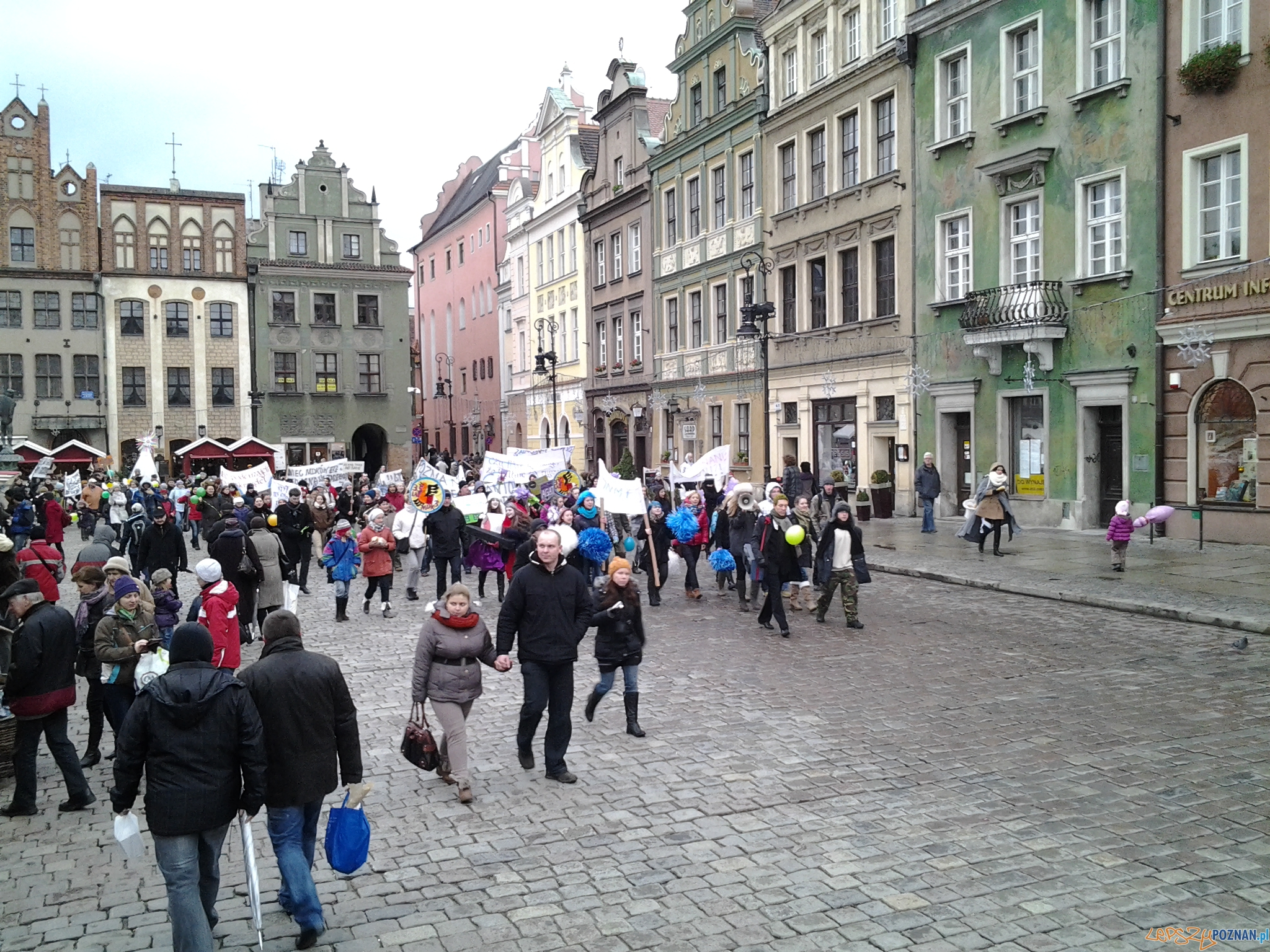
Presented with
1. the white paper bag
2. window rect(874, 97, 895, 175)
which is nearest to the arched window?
window rect(874, 97, 895, 175)

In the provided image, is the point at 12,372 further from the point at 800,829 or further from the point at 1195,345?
the point at 800,829

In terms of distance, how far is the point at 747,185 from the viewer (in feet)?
119

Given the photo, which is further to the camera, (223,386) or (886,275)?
(223,386)

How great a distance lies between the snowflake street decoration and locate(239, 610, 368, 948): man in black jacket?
63.5 feet

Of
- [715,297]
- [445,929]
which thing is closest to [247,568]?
[445,929]

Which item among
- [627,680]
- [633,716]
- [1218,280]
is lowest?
[633,716]

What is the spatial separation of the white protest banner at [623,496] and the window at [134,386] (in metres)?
Result: 40.5

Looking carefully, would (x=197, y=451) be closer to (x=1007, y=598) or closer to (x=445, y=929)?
(x=1007, y=598)

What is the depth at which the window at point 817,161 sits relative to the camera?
32094 mm

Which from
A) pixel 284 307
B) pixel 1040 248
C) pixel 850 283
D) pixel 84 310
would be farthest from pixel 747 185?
pixel 84 310

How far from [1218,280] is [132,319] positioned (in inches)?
1840

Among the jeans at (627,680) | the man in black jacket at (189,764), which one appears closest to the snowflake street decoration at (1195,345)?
the jeans at (627,680)

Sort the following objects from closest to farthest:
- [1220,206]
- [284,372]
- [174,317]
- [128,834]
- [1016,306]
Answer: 1. [128,834]
2. [1220,206]
3. [1016,306]
4. [174,317]
5. [284,372]

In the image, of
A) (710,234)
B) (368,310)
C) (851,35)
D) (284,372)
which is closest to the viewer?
(851,35)
